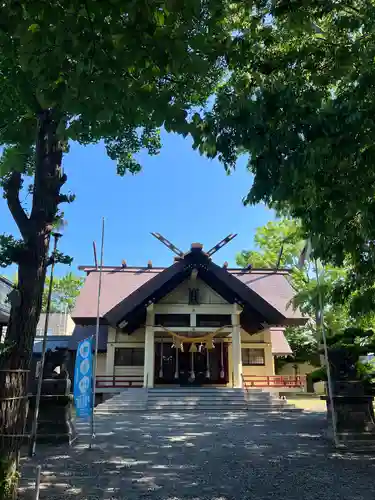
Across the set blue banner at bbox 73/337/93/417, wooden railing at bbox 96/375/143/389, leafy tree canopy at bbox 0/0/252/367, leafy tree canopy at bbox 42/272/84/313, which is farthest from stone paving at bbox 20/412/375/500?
leafy tree canopy at bbox 42/272/84/313

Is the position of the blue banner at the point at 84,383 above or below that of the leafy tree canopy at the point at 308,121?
below

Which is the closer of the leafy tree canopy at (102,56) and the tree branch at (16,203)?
the leafy tree canopy at (102,56)

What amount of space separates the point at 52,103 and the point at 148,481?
4.99 metres

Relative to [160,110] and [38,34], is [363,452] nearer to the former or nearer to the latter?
[160,110]

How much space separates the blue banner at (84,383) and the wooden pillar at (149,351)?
9611 millimetres

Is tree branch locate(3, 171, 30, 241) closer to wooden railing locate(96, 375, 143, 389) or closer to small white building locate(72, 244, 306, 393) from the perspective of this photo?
small white building locate(72, 244, 306, 393)

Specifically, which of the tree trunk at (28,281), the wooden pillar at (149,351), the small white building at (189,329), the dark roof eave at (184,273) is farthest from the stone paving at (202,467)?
the small white building at (189,329)

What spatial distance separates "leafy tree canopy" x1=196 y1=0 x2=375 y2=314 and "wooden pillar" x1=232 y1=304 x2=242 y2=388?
1363 cm

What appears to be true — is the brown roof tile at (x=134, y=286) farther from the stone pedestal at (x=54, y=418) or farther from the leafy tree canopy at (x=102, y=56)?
the leafy tree canopy at (x=102, y=56)

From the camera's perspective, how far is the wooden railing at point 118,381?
17453 millimetres

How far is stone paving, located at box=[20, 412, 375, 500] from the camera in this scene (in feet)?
16.3

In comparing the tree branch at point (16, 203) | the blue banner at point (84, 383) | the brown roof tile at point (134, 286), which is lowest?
the blue banner at point (84, 383)

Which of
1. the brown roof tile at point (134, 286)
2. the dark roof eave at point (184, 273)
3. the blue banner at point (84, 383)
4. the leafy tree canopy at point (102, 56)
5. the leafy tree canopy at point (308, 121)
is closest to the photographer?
the leafy tree canopy at point (102, 56)

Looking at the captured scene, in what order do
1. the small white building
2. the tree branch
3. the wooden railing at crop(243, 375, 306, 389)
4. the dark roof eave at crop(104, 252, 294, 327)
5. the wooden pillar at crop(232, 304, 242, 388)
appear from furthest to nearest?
1. the wooden railing at crop(243, 375, 306, 389)
2. the small white building
3. the dark roof eave at crop(104, 252, 294, 327)
4. the wooden pillar at crop(232, 304, 242, 388)
5. the tree branch
